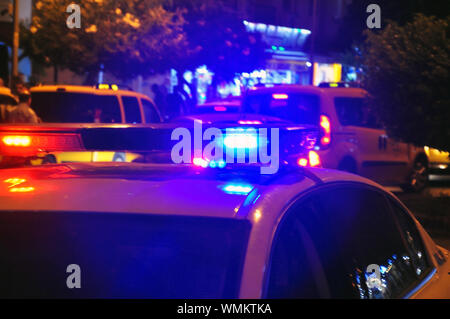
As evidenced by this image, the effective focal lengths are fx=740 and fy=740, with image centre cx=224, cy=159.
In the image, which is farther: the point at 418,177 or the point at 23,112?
the point at 418,177

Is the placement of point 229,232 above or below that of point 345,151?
above

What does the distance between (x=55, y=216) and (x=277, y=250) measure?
2.69ft

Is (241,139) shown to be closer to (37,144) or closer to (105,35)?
(37,144)

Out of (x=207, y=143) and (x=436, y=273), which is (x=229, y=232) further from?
(x=207, y=143)

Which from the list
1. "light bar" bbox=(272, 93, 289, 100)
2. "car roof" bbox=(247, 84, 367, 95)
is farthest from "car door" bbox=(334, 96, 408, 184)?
"light bar" bbox=(272, 93, 289, 100)

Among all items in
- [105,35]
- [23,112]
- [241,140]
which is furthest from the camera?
[105,35]

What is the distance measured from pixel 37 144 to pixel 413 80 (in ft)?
28.3

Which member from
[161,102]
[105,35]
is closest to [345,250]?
[105,35]

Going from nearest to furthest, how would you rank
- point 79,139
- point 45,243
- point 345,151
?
point 45,243
point 79,139
point 345,151

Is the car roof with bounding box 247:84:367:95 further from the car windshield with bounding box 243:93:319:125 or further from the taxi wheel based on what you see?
the taxi wheel

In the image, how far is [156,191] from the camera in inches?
106

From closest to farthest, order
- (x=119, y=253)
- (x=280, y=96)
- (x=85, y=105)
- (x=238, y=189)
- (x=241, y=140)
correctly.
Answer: (x=238, y=189) < (x=119, y=253) < (x=241, y=140) < (x=85, y=105) < (x=280, y=96)
